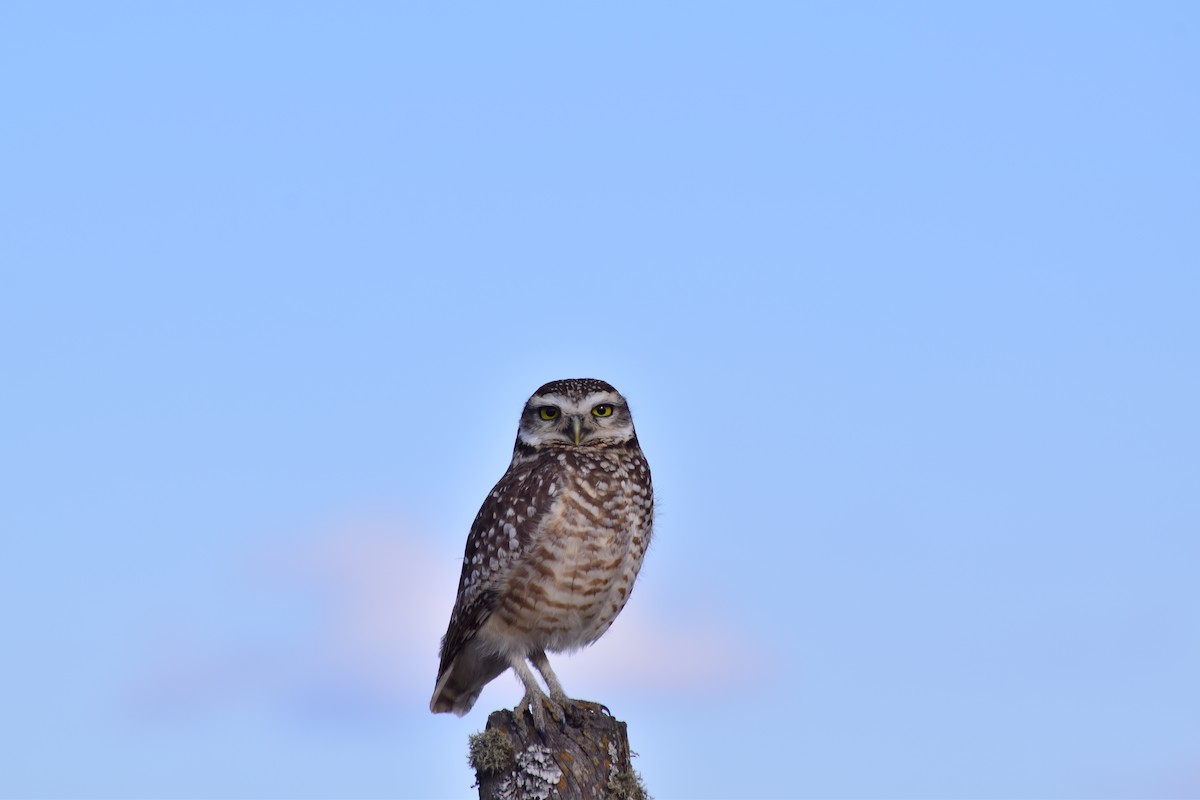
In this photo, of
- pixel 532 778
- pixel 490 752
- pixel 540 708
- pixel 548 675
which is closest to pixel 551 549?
pixel 548 675

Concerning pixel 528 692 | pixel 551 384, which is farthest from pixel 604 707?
pixel 551 384

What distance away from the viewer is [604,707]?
28.2ft

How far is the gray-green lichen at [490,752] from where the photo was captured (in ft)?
25.8

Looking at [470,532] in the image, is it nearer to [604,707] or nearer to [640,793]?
[604,707]

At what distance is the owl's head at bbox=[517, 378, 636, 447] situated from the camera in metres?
10.3

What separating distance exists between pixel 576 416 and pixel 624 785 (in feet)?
10.2

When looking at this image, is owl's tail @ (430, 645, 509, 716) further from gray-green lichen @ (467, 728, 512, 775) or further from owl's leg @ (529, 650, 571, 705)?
→ gray-green lichen @ (467, 728, 512, 775)

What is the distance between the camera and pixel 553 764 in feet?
25.7

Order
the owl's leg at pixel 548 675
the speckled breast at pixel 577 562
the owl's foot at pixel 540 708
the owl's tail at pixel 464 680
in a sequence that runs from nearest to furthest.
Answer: the owl's foot at pixel 540 708
the owl's leg at pixel 548 675
the speckled breast at pixel 577 562
the owl's tail at pixel 464 680

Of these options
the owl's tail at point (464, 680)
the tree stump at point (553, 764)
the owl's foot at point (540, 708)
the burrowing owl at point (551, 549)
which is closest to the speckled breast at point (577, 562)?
the burrowing owl at point (551, 549)

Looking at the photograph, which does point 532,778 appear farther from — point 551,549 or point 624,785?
point 551,549

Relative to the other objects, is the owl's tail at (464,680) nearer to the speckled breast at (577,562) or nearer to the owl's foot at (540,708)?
the speckled breast at (577,562)

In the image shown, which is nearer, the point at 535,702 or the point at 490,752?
the point at 490,752

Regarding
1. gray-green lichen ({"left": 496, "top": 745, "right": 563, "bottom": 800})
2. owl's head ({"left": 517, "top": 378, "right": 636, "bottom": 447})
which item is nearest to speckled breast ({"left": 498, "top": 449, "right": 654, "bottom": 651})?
owl's head ({"left": 517, "top": 378, "right": 636, "bottom": 447})
